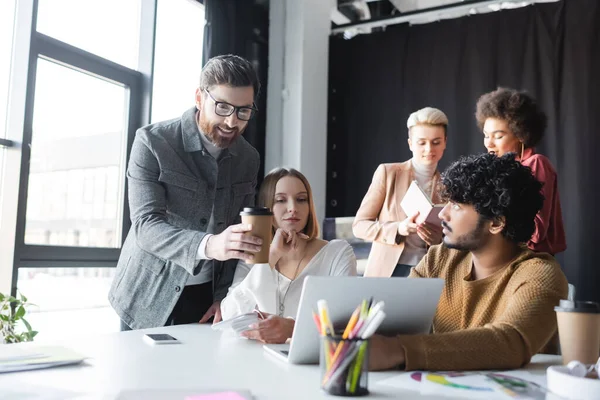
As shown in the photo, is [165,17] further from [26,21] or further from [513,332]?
[513,332]

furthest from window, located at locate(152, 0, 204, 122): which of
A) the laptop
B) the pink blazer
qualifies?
the laptop

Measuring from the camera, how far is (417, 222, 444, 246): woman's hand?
2.49 meters

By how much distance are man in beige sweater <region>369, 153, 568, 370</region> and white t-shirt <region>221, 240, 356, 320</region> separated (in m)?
0.38

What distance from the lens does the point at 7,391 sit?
94cm

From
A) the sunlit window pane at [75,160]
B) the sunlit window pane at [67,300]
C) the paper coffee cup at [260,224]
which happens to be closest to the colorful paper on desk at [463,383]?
the paper coffee cup at [260,224]

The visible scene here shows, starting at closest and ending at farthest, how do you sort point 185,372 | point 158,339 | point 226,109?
point 185,372, point 158,339, point 226,109

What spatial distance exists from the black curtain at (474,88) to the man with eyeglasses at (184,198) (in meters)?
2.41

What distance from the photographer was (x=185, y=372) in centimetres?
108

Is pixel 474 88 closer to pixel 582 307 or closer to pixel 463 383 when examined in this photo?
pixel 582 307

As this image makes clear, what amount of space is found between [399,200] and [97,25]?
2.02 metres

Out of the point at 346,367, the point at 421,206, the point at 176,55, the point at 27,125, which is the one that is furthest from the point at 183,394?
the point at 176,55

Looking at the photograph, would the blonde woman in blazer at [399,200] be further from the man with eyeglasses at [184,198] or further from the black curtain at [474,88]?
the black curtain at [474,88]

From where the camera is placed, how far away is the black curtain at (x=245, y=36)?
3.84 metres

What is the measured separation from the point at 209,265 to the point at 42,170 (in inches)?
59.9
